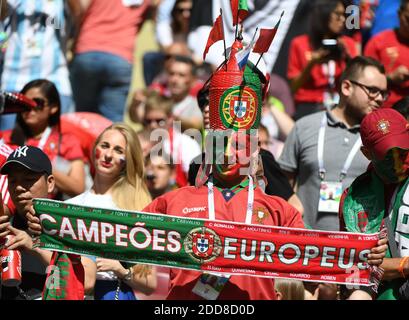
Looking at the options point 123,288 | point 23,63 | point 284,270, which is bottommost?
point 123,288

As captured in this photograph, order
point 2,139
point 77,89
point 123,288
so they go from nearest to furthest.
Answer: point 123,288
point 2,139
point 77,89

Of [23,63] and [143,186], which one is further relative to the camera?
[23,63]

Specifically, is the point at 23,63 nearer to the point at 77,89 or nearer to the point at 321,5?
the point at 77,89

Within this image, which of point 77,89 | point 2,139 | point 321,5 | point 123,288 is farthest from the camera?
point 77,89

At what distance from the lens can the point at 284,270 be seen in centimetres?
633

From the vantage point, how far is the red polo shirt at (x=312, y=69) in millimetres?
9969

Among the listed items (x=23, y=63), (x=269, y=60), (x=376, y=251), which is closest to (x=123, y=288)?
(x=376, y=251)

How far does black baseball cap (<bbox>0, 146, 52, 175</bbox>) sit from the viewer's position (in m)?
6.74

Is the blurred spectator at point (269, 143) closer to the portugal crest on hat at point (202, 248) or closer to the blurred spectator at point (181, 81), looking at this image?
the blurred spectator at point (181, 81)

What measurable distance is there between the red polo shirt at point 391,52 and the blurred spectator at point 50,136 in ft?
8.82

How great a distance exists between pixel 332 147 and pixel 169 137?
6.50 feet

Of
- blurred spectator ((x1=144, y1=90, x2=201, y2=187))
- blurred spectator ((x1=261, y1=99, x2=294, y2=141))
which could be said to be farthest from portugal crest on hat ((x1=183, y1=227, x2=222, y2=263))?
blurred spectator ((x1=261, y1=99, x2=294, y2=141))

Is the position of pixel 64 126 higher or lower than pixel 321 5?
lower

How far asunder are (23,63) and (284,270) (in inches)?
173
